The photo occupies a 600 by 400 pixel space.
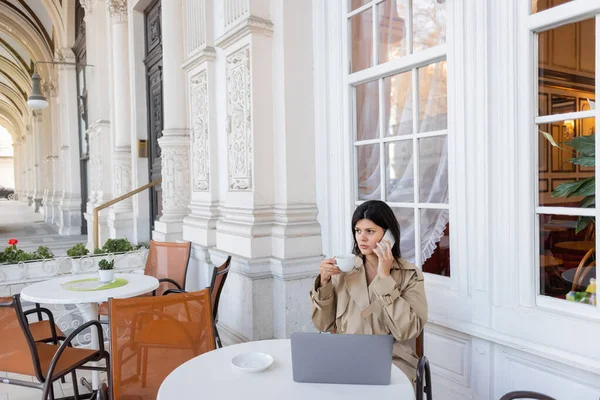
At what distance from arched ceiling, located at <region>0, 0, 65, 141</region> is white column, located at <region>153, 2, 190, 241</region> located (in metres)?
7.55

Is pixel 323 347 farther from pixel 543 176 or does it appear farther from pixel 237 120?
pixel 237 120

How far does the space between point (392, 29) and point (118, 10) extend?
18.4ft

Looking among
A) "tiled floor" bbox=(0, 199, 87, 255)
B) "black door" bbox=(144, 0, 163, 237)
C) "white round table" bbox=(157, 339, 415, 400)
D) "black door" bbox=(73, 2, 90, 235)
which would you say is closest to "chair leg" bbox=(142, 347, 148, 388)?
"white round table" bbox=(157, 339, 415, 400)

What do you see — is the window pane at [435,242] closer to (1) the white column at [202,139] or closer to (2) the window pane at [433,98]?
(2) the window pane at [433,98]

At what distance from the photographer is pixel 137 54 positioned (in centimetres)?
693

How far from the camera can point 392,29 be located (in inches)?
124

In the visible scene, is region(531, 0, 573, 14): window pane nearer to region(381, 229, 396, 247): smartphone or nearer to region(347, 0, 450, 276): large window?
region(347, 0, 450, 276): large window

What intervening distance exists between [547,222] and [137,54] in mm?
6215

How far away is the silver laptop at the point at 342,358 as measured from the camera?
1.49 metres

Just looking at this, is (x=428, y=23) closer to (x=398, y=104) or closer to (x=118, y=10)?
(x=398, y=104)

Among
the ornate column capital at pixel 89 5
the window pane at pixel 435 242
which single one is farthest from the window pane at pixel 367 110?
the ornate column capital at pixel 89 5

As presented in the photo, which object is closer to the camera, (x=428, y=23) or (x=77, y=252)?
(x=428, y=23)

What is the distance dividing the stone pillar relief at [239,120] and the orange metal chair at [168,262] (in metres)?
0.72

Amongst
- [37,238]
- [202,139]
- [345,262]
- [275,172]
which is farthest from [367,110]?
[37,238]
